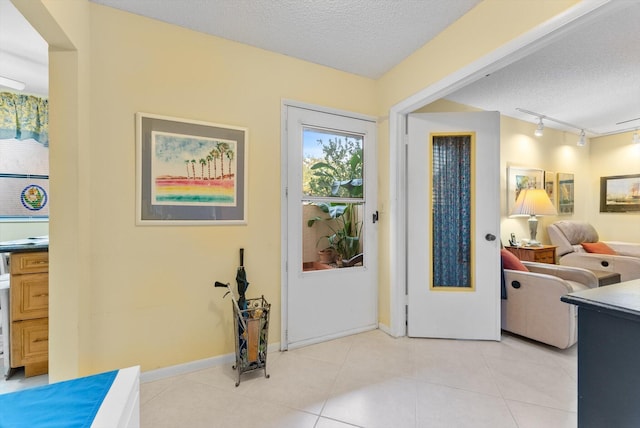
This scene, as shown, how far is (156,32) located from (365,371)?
2772 millimetres

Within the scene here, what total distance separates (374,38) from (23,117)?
135 inches

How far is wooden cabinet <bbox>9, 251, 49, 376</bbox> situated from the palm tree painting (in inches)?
38.1

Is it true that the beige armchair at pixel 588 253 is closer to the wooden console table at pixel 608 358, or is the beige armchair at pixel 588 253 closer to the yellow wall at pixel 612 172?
the yellow wall at pixel 612 172

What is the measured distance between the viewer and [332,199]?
8.64ft

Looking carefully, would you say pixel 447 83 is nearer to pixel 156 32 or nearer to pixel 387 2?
pixel 387 2

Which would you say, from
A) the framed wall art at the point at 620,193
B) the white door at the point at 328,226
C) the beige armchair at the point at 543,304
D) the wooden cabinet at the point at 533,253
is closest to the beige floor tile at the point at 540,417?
the beige armchair at the point at 543,304

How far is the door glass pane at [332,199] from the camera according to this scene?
254 cm

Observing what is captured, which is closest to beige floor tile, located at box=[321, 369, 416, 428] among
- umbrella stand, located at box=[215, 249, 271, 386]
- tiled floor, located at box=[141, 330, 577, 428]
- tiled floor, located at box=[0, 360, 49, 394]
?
tiled floor, located at box=[141, 330, 577, 428]

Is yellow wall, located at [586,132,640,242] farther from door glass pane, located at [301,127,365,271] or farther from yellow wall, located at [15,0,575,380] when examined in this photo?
door glass pane, located at [301,127,365,271]

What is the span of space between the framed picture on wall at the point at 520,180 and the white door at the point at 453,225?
1664 millimetres

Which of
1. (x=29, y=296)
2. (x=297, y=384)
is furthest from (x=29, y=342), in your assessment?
(x=297, y=384)

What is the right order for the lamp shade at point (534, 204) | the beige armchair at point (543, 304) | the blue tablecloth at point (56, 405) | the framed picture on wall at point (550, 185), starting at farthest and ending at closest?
1. the framed picture on wall at point (550, 185)
2. the lamp shade at point (534, 204)
3. the beige armchair at point (543, 304)
4. the blue tablecloth at point (56, 405)

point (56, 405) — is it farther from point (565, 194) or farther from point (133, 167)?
point (565, 194)

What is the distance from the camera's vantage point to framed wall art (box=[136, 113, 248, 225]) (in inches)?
77.3
